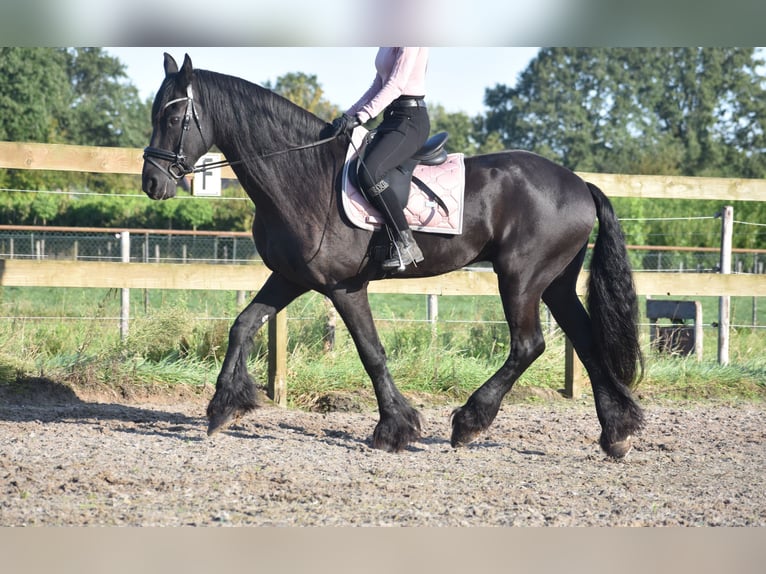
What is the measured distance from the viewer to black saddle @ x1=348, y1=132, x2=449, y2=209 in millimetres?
5223

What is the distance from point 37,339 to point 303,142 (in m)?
3.61

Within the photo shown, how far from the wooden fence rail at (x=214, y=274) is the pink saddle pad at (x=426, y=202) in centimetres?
176

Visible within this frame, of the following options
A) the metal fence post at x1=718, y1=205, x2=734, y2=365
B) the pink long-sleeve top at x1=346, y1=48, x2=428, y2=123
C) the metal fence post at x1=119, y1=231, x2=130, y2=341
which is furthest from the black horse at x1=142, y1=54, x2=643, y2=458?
the metal fence post at x1=718, y1=205, x2=734, y2=365

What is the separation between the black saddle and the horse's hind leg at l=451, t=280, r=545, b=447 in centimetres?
75

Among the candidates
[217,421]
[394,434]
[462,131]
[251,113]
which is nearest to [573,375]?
[394,434]

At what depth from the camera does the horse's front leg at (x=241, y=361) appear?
5469 mm

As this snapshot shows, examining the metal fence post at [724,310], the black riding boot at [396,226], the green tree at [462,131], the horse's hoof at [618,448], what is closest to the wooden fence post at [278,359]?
the black riding boot at [396,226]

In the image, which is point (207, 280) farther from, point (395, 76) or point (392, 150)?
point (395, 76)

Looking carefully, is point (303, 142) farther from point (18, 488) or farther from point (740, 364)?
point (740, 364)

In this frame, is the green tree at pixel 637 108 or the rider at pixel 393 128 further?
the green tree at pixel 637 108

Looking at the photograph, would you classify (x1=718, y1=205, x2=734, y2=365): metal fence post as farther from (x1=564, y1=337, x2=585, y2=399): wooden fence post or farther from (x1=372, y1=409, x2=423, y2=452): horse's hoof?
(x1=372, y1=409, x2=423, y2=452): horse's hoof

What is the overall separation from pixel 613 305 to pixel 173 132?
A: 117 inches

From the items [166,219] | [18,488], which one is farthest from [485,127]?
[18,488]

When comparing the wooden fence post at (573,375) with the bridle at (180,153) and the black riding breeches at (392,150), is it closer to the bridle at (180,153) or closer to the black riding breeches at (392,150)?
the black riding breeches at (392,150)
